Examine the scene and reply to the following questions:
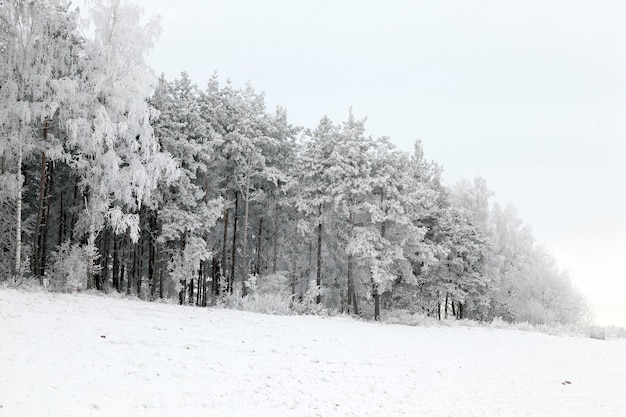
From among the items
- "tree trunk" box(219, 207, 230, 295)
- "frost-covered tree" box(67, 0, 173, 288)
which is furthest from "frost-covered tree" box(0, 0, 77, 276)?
"tree trunk" box(219, 207, 230, 295)

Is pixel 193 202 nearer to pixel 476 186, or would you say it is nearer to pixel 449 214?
pixel 449 214

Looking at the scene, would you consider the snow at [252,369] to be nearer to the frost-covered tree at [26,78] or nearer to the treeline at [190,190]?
the treeline at [190,190]

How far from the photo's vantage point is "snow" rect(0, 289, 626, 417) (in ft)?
27.9

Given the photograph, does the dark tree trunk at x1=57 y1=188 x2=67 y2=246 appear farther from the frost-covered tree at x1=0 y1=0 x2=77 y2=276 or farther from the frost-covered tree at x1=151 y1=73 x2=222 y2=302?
the frost-covered tree at x1=0 y1=0 x2=77 y2=276

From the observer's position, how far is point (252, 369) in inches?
457

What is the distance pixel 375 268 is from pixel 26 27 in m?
20.3

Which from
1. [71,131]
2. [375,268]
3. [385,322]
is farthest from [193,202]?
[385,322]

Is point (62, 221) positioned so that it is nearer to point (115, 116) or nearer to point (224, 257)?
point (224, 257)

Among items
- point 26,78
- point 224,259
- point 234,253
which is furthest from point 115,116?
point 234,253

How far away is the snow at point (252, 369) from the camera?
27.9 feet

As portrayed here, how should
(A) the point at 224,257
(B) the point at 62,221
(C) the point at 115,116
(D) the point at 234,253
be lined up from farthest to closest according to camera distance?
(B) the point at 62,221 → (D) the point at 234,253 → (A) the point at 224,257 → (C) the point at 115,116

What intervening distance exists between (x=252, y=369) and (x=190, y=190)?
18.3 meters

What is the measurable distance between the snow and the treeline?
21.1 ft

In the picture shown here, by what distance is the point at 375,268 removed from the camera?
27312mm
